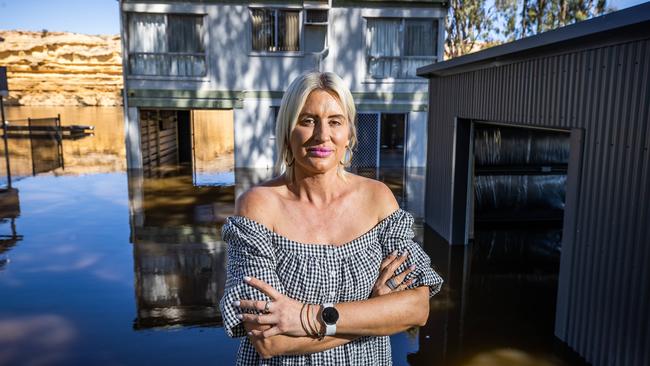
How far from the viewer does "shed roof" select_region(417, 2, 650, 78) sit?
3781 mm

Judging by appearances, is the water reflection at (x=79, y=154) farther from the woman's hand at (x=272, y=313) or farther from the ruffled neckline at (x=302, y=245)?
the woman's hand at (x=272, y=313)

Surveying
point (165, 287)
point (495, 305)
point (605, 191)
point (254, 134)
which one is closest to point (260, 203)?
point (605, 191)

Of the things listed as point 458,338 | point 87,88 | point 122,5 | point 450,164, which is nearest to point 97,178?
point 122,5

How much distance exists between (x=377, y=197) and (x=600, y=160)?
3567 mm

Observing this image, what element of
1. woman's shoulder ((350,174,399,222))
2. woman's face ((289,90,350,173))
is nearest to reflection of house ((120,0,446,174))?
woman's shoulder ((350,174,399,222))

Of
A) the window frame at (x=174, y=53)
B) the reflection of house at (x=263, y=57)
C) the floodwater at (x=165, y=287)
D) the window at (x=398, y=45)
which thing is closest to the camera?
the floodwater at (x=165, y=287)

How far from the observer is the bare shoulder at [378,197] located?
1970 millimetres

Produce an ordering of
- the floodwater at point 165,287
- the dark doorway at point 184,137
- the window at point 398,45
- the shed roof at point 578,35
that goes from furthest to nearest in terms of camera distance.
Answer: the dark doorway at point 184,137, the window at point 398,45, the floodwater at point 165,287, the shed roof at point 578,35

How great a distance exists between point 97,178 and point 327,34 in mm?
8951

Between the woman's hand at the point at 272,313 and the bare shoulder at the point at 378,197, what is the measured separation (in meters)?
0.53

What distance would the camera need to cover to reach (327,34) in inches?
663

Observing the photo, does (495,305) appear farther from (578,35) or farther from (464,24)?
(464,24)

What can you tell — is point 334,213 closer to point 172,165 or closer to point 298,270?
point 298,270

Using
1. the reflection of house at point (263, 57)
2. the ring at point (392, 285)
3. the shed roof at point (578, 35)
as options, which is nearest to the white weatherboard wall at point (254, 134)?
the reflection of house at point (263, 57)
